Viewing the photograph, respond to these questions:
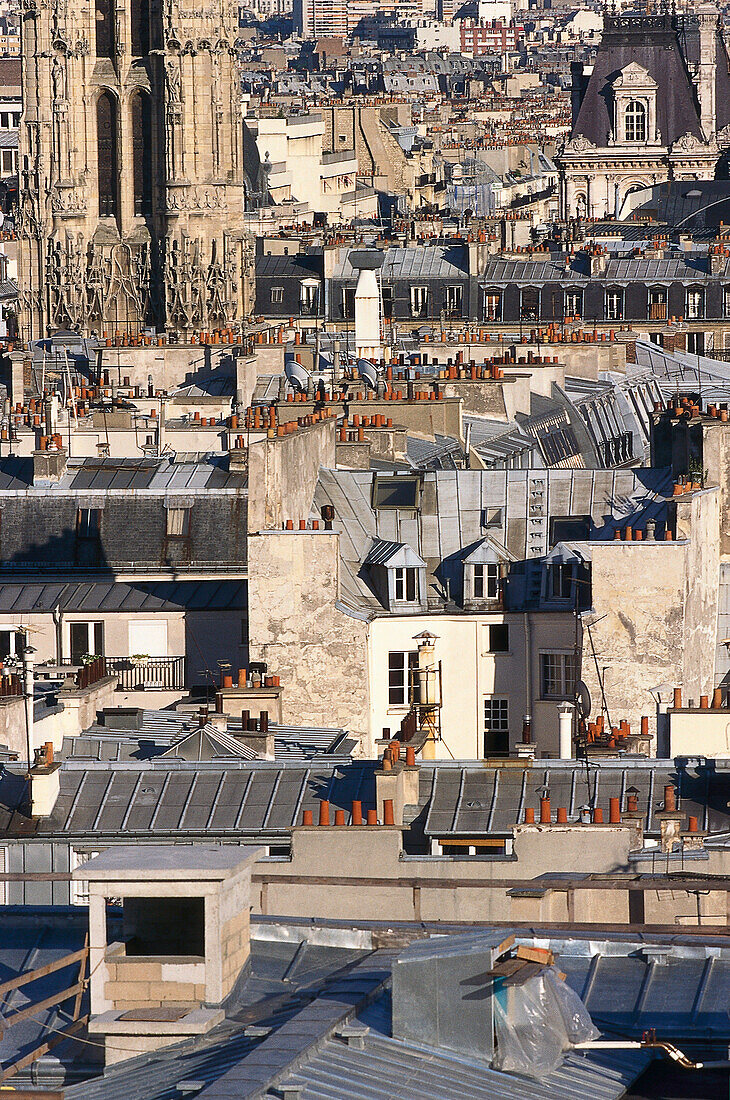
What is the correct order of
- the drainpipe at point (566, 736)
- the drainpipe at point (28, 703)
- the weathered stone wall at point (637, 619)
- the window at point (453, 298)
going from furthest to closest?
the window at point (453, 298), the weathered stone wall at point (637, 619), the drainpipe at point (566, 736), the drainpipe at point (28, 703)

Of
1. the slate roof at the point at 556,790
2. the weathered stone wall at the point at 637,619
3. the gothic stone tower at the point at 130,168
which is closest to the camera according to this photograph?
the slate roof at the point at 556,790

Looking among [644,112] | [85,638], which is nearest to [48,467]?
[85,638]

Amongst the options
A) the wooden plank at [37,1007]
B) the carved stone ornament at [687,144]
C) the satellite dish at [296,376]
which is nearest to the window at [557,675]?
the satellite dish at [296,376]

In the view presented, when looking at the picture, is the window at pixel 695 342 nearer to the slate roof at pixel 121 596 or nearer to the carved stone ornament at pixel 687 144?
the slate roof at pixel 121 596

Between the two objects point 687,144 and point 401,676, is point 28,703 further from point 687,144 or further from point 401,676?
point 687,144

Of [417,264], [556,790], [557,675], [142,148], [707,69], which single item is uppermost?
[707,69]
